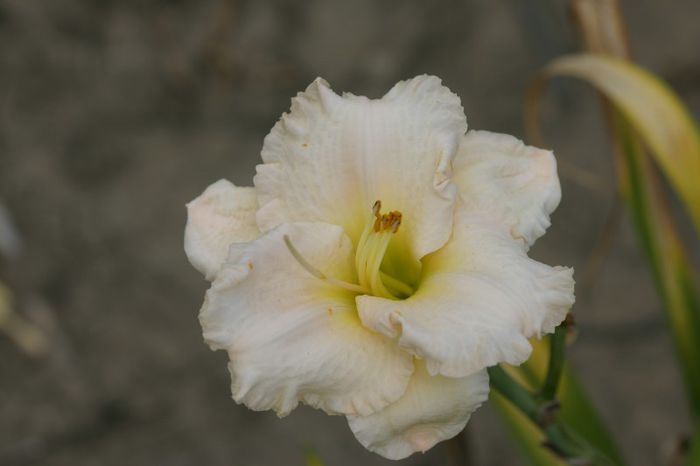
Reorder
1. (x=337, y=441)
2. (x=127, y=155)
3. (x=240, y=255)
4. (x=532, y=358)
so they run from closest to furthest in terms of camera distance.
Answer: (x=240, y=255) < (x=532, y=358) < (x=337, y=441) < (x=127, y=155)

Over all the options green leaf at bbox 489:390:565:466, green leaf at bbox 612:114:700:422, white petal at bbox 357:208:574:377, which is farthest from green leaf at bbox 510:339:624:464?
white petal at bbox 357:208:574:377

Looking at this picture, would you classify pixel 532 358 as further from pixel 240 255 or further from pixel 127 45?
pixel 127 45

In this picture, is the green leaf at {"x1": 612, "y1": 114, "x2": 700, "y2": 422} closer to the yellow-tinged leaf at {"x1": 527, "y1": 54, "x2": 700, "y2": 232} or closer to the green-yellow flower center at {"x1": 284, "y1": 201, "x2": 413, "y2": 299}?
the yellow-tinged leaf at {"x1": 527, "y1": 54, "x2": 700, "y2": 232}

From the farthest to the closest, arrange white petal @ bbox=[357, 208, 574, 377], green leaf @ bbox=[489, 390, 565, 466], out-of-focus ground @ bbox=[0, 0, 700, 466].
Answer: out-of-focus ground @ bbox=[0, 0, 700, 466], green leaf @ bbox=[489, 390, 565, 466], white petal @ bbox=[357, 208, 574, 377]

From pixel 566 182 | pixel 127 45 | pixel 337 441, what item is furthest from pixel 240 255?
pixel 127 45

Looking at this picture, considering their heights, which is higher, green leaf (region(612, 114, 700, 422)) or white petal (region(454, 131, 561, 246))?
white petal (region(454, 131, 561, 246))

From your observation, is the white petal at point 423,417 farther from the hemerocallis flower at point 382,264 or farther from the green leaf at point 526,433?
the green leaf at point 526,433

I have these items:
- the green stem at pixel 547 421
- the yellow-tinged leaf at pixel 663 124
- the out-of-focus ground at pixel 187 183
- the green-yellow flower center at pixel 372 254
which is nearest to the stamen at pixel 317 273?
the green-yellow flower center at pixel 372 254
